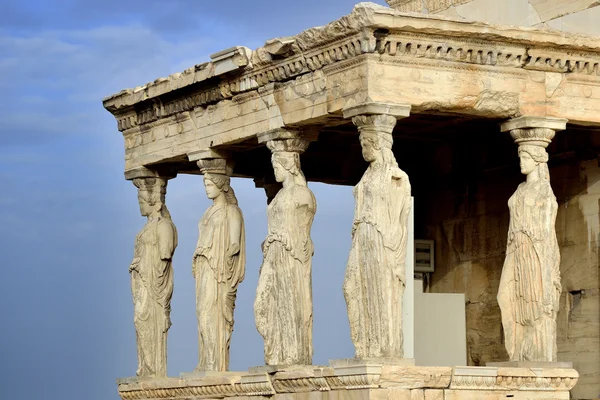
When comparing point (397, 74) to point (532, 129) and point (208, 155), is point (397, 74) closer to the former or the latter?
point (532, 129)

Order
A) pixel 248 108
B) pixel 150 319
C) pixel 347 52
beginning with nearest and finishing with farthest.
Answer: pixel 347 52
pixel 248 108
pixel 150 319

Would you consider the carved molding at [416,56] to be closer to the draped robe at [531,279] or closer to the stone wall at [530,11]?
the draped robe at [531,279]

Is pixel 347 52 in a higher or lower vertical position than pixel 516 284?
higher

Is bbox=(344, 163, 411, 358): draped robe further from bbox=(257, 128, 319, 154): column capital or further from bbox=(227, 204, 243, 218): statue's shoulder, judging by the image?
bbox=(227, 204, 243, 218): statue's shoulder

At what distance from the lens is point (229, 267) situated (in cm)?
2053

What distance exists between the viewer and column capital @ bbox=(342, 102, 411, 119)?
696 inches

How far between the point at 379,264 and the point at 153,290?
4813 millimetres

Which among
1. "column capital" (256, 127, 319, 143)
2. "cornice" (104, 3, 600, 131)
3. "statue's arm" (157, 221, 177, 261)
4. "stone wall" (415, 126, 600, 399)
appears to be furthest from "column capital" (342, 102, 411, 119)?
"statue's arm" (157, 221, 177, 261)

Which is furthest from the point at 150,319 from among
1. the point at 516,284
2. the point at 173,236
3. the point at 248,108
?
the point at 516,284

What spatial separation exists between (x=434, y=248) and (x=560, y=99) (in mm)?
4375

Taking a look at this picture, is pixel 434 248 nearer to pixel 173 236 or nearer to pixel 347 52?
pixel 173 236

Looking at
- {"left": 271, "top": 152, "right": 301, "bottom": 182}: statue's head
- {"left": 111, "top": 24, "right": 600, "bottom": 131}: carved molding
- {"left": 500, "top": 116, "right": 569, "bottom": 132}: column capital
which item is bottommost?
{"left": 271, "top": 152, "right": 301, "bottom": 182}: statue's head

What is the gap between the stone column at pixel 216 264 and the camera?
20.4m

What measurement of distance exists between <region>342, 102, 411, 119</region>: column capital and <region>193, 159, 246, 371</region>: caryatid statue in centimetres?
293
